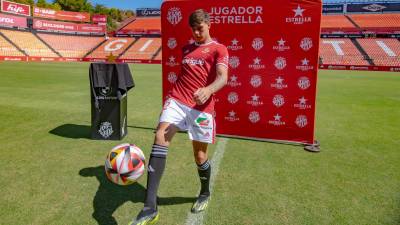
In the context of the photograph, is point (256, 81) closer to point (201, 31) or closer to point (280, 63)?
point (280, 63)

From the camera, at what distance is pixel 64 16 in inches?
2183

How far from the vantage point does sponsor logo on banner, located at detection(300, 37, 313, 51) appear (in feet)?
18.0

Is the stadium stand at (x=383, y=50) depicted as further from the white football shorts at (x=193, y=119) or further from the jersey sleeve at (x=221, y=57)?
the white football shorts at (x=193, y=119)

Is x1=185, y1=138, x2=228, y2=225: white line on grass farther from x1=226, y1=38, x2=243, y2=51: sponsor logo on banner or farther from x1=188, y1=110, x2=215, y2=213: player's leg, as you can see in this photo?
x1=226, y1=38, x2=243, y2=51: sponsor logo on banner

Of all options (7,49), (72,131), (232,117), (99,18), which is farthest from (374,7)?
(72,131)

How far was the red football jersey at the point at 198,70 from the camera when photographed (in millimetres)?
3111

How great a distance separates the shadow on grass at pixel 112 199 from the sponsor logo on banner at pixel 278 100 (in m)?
3.10

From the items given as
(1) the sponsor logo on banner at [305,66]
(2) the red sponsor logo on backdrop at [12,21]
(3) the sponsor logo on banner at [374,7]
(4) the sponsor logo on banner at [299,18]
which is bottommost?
(1) the sponsor logo on banner at [305,66]

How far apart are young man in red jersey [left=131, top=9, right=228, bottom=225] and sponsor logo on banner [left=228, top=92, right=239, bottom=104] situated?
3035 millimetres

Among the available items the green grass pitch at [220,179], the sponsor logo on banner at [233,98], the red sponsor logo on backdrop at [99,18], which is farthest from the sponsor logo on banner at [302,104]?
the red sponsor logo on backdrop at [99,18]

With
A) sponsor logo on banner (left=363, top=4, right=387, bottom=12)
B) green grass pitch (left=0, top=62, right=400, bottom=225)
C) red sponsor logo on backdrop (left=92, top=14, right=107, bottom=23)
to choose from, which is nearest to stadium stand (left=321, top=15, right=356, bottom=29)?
sponsor logo on banner (left=363, top=4, right=387, bottom=12)

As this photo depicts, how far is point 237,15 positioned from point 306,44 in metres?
1.44

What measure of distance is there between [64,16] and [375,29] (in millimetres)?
52457

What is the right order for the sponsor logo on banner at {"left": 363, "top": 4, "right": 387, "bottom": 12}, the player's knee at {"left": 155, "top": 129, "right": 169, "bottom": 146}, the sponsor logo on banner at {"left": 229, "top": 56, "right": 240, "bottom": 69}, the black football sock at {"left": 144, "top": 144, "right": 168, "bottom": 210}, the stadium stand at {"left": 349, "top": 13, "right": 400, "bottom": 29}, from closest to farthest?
the black football sock at {"left": 144, "top": 144, "right": 168, "bottom": 210} < the player's knee at {"left": 155, "top": 129, "right": 169, "bottom": 146} < the sponsor logo on banner at {"left": 229, "top": 56, "right": 240, "bottom": 69} < the stadium stand at {"left": 349, "top": 13, "right": 400, "bottom": 29} < the sponsor logo on banner at {"left": 363, "top": 4, "right": 387, "bottom": 12}
